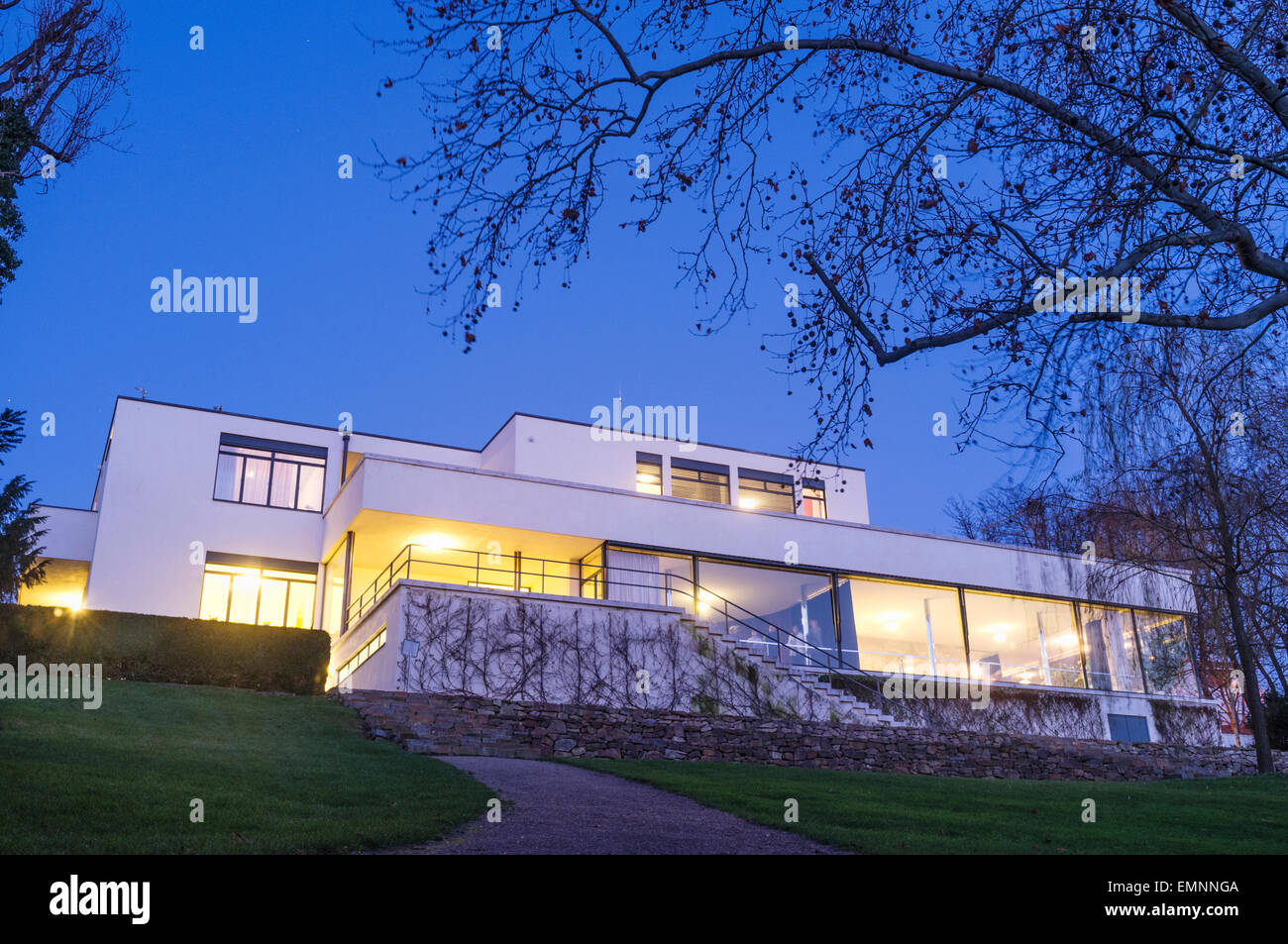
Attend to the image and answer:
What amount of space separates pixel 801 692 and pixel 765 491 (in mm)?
14286

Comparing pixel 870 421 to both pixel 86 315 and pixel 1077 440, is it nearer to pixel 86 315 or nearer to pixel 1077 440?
pixel 1077 440

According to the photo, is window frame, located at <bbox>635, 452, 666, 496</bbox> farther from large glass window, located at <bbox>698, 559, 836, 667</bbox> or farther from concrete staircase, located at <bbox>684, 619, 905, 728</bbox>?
concrete staircase, located at <bbox>684, 619, 905, 728</bbox>

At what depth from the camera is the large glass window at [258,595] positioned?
2573 centimetres

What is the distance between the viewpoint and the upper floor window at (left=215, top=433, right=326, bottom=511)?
2714 centimetres

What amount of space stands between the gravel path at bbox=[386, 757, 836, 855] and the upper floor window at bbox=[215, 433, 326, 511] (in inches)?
684

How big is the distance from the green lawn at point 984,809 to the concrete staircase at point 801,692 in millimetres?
5217

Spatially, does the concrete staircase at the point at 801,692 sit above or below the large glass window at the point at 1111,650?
below

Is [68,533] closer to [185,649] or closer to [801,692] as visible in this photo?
[185,649]

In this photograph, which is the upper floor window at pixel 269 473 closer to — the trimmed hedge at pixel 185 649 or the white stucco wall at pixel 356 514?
the white stucco wall at pixel 356 514

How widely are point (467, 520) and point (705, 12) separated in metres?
16.4

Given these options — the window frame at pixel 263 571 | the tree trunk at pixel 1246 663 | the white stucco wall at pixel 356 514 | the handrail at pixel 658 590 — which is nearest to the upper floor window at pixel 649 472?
the white stucco wall at pixel 356 514

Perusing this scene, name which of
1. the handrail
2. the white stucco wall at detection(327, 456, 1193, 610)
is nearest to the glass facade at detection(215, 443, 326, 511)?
the white stucco wall at detection(327, 456, 1193, 610)

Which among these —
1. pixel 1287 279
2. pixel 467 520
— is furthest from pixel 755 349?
pixel 467 520

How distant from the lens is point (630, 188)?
A: 24.9 feet
